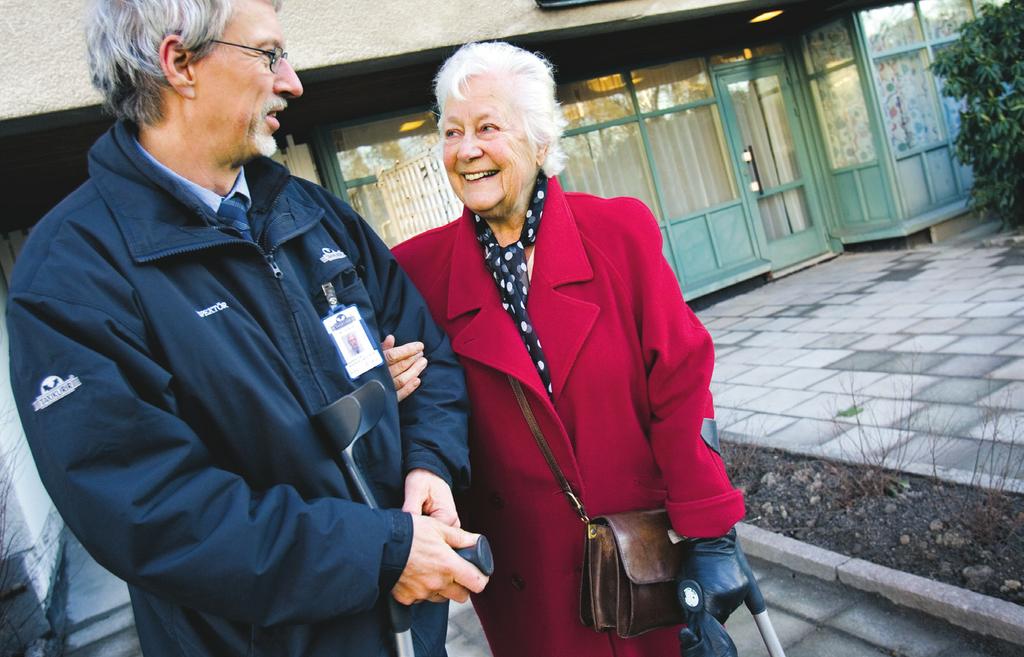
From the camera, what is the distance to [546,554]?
1.97m

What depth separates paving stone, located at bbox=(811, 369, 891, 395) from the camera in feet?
16.2

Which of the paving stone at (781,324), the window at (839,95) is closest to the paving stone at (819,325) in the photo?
the paving stone at (781,324)

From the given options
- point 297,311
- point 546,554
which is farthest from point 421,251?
point 546,554

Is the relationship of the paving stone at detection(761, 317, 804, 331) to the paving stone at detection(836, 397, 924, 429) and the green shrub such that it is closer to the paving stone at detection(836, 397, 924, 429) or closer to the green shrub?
the paving stone at detection(836, 397, 924, 429)

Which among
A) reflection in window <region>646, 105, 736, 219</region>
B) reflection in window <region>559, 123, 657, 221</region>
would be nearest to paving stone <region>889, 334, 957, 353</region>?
reflection in window <region>559, 123, 657, 221</region>

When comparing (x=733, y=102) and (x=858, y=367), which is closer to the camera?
(x=858, y=367)

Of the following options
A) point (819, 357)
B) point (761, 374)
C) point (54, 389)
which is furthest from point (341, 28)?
point (54, 389)

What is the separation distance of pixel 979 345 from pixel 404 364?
15.5 ft

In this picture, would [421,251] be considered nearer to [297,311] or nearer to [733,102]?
[297,311]

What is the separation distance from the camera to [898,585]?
2.76 m

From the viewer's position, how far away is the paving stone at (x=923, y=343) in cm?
533

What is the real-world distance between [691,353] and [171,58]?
1309mm

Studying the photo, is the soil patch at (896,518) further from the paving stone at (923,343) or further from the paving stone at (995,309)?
the paving stone at (995,309)

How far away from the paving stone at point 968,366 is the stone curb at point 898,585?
2137mm
